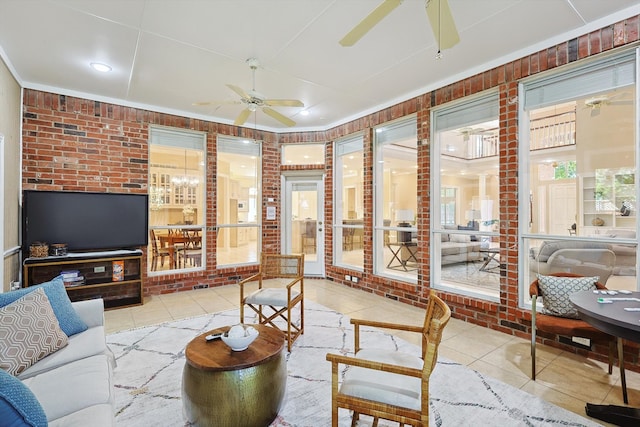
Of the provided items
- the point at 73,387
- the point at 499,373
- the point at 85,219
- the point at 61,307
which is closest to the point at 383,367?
the point at 73,387

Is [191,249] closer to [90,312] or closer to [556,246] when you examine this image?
[90,312]

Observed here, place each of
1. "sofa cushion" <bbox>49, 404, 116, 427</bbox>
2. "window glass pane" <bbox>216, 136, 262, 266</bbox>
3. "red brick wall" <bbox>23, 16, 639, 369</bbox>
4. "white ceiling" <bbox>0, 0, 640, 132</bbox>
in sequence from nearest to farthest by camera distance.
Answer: "sofa cushion" <bbox>49, 404, 116, 427</bbox> < "white ceiling" <bbox>0, 0, 640, 132</bbox> < "red brick wall" <bbox>23, 16, 639, 369</bbox> < "window glass pane" <bbox>216, 136, 262, 266</bbox>

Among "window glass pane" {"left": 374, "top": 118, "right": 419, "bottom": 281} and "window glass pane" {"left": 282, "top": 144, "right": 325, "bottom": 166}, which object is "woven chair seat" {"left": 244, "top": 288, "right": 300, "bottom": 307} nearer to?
"window glass pane" {"left": 374, "top": 118, "right": 419, "bottom": 281}

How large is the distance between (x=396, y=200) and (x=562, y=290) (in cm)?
A: 259

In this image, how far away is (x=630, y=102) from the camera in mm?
2742

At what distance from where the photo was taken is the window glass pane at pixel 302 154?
6.31m

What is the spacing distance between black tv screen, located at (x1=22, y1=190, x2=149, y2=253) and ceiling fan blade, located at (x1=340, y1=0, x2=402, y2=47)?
4136mm

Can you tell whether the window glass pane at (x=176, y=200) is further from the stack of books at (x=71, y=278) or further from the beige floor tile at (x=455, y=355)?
the beige floor tile at (x=455, y=355)

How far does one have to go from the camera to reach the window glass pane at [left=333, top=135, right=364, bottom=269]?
5.61 m

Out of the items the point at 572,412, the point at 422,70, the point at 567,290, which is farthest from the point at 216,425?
the point at 422,70

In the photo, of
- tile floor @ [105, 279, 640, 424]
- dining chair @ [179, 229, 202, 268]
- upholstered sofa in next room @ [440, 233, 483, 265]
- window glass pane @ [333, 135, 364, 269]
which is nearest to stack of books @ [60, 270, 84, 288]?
tile floor @ [105, 279, 640, 424]

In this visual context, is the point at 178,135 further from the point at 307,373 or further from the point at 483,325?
the point at 483,325

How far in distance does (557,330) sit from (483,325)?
1200mm

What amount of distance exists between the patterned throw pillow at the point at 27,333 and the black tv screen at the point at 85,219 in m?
2.49
